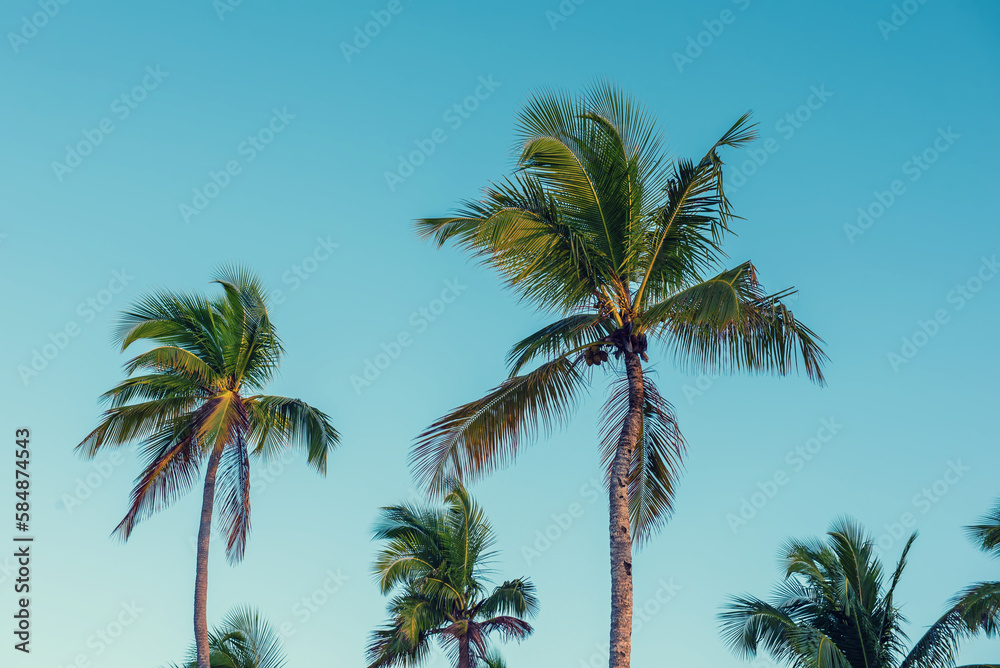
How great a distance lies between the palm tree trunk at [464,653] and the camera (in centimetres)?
2436

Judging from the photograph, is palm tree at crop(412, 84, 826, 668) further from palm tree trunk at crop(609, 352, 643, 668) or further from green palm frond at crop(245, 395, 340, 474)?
green palm frond at crop(245, 395, 340, 474)

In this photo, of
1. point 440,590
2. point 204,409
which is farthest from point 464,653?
point 204,409

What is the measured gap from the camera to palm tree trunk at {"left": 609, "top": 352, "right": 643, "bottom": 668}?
Result: 39.5ft

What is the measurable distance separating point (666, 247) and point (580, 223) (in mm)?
1334

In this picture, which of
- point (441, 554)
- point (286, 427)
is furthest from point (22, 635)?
point (441, 554)

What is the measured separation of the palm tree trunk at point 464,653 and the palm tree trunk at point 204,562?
7.33 metres

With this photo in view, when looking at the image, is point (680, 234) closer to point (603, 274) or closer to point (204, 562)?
point (603, 274)

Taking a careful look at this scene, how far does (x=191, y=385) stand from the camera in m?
20.5

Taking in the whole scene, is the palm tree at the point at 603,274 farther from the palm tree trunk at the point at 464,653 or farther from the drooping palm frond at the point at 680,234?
the palm tree trunk at the point at 464,653

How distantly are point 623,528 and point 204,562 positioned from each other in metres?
11.0

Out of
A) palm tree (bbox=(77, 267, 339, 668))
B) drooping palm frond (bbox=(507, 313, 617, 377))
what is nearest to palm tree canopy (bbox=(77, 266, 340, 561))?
palm tree (bbox=(77, 267, 339, 668))

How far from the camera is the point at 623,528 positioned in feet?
41.8

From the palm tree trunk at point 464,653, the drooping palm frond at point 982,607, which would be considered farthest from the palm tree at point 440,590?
the drooping palm frond at point 982,607

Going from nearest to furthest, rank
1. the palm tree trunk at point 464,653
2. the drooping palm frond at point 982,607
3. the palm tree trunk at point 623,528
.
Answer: the palm tree trunk at point 623,528
the drooping palm frond at point 982,607
the palm tree trunk at point 464,653
